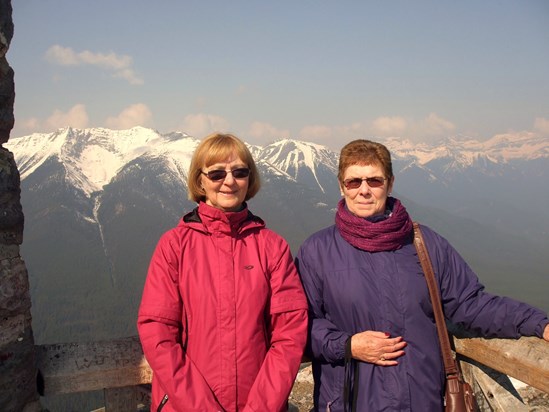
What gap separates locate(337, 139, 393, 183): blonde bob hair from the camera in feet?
13.8

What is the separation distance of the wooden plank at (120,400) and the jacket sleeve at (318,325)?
66.6 inches

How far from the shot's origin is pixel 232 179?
398cm

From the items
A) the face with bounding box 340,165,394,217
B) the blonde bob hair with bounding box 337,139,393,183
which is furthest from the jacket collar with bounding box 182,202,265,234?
the blonde bob hair with bounding box 337,139,393,183

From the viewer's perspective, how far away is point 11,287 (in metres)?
3.56

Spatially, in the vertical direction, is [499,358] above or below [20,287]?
below

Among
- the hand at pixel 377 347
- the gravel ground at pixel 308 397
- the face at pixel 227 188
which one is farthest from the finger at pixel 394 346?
the gravel ground at pixel 308 397

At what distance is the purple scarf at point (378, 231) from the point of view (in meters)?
3.98

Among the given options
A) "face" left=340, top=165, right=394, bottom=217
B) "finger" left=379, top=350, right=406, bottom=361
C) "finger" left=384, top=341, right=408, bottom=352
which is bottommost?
"finger" left=379, top=350, right=406, bottom=361

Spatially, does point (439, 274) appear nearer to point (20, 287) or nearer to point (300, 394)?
point (20, 287)

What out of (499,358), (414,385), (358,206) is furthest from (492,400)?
(358,206)

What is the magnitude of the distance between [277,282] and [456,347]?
5.83 ft

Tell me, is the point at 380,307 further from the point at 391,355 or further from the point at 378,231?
the point at 378,231

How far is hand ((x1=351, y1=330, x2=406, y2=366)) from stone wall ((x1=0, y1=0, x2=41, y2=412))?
9.05ft

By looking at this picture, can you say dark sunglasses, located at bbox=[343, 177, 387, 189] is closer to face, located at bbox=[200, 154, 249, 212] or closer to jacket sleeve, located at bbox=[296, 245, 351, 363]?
jacket sleeve, located at bbox=[296, 245, 351, 363]
